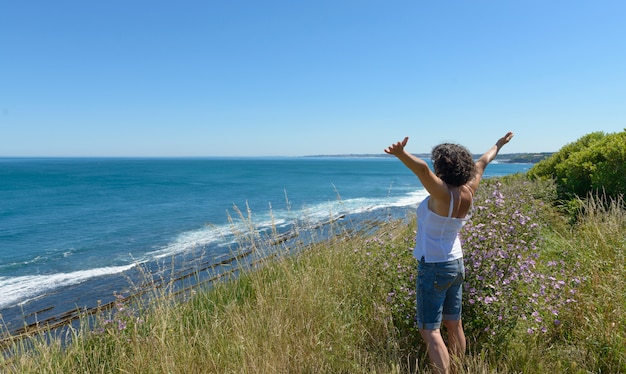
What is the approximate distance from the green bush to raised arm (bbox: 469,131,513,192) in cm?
457

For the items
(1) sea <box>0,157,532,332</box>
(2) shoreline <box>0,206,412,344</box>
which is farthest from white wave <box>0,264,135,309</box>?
(2) shoreline <box>0,206,412,344</box>

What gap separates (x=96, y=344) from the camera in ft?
14.6

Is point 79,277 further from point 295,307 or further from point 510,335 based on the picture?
point 510,335

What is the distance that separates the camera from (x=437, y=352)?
9.57 ft

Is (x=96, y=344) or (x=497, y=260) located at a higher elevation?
(x=497, y=260)

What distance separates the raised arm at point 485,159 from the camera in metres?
3.16

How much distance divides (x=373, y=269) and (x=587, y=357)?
6.73 feet

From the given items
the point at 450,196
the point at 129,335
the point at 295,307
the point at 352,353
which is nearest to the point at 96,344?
the point at 129,335

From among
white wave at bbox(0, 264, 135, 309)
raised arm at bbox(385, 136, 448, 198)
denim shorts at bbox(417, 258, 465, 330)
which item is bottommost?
white wave at bbox(0, 264, 135, 309)

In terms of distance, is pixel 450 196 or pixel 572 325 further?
pixel 572 325

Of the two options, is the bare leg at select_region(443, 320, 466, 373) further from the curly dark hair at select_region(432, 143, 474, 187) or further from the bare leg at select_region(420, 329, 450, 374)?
the curly dark hair at select_region(432, 143, 474, 187)

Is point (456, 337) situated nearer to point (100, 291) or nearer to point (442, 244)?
point (442, 244)

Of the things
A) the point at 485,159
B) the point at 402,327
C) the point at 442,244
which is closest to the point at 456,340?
the point at 402,327

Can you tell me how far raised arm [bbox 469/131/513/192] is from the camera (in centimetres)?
316
